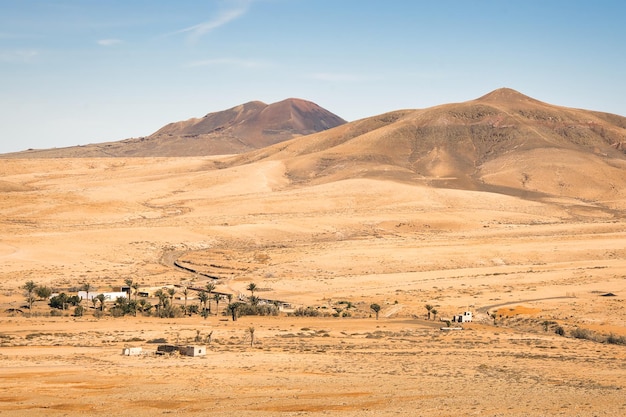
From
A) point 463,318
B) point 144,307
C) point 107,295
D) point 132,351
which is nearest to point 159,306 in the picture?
point 144,307

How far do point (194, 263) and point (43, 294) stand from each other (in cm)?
2973

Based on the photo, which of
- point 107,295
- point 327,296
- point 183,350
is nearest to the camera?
point 183,350

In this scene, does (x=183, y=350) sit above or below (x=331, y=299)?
above

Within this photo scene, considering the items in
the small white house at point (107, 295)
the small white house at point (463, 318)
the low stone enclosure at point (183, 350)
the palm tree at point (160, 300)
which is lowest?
the small white house at point (463, 318)

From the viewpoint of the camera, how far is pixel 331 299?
68625mm

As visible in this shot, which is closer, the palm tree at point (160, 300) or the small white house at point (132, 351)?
the small white house at point (132, 351)

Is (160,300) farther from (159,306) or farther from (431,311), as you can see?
(431,311)

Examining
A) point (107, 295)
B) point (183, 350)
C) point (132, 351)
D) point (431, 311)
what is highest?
point (132, 351)

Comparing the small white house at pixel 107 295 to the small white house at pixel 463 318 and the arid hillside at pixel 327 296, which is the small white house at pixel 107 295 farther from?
the small white house at pixel 463 318

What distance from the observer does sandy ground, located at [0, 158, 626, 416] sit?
30656 mm

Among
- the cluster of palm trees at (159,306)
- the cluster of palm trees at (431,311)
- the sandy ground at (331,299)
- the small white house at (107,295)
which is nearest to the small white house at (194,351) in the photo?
the sandy ground at (331,299)

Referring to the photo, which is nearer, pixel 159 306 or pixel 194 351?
pixel 194 351

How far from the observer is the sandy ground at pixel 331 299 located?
30656 mm

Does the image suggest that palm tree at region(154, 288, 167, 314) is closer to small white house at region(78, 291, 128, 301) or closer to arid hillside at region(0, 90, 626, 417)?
arid hillside at region(0, 90, 626, 417)
